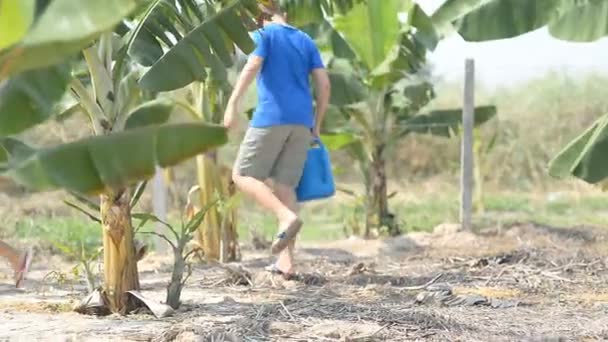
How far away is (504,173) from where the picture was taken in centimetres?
2048

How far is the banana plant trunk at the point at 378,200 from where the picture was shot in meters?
10.8

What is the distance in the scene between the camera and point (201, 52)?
5781 mm

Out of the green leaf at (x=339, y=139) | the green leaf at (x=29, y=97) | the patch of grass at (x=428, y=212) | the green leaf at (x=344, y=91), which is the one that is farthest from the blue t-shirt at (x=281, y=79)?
the patch of grass at (x=428, y=212)

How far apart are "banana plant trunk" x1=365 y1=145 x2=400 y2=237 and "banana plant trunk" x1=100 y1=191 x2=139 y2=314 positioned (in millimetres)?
5354

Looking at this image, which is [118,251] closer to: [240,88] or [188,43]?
[188,43]

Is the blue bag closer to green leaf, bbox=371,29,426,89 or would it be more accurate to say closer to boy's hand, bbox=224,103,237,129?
boy's hand, bbox=224,103,237,129

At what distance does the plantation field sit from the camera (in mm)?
5098

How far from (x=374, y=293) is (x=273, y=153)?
1108 mm

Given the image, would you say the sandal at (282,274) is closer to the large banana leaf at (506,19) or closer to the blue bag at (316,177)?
the blue bag at (316,177)

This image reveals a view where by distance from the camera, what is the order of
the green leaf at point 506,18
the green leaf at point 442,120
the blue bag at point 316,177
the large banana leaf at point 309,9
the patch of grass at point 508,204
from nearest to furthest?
the green leaf at point 506,18 → the blue bag at point 316,177 → the large banana leaf at point 309,9 → the green leaf at point 442,120 → the patch of grass at point 508,204

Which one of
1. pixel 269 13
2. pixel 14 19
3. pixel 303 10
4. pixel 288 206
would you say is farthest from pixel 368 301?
pixel 14 19

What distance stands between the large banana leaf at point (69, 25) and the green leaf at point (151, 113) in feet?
14.8

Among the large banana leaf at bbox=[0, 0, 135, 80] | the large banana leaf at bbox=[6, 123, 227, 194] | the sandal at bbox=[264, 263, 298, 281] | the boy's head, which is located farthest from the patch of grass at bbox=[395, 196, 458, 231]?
the large banana leaf at bbox=[0, 0, 135, 80]

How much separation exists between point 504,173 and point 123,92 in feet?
50.2
